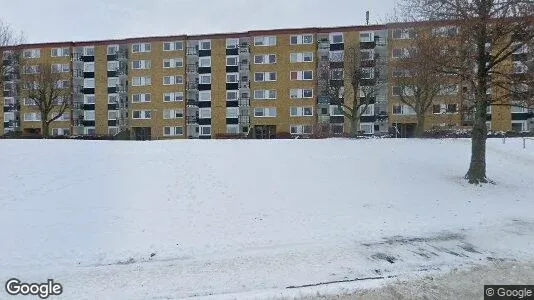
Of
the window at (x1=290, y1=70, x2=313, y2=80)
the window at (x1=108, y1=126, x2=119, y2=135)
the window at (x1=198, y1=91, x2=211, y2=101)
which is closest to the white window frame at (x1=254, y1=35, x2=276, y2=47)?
the window at (x1=290, y1=70, x2=313, y2=80)

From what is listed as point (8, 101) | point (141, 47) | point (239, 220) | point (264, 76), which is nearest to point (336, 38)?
point (264, 76)

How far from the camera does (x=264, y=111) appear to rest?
171 feet

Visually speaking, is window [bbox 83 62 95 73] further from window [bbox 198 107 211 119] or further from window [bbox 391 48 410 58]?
window [bbox 391 48 410 58]

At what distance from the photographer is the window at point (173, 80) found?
54906 mm

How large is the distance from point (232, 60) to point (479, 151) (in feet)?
145

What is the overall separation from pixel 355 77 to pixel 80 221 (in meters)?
22.5

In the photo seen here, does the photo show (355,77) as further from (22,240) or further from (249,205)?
(22,240)

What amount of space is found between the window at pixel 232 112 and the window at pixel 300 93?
8.21 metres

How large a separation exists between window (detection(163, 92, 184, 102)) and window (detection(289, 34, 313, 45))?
18.0m

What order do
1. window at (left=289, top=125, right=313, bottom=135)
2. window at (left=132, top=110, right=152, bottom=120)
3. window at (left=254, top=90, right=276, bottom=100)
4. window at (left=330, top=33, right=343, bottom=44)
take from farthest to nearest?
window at (left=132, top=110, right=152, bottom=120), window at (left=254, top=90, right=276, bottom=100), window at (left=330, top=33, right=343, bottom=44), window at (left=289, top=125, right=313, bottom=135)

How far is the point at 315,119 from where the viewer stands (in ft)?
165

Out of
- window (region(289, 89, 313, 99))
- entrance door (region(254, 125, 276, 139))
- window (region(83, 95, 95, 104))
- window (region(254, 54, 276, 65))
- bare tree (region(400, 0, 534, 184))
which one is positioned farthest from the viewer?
window (region(83, 95, 95, 104))

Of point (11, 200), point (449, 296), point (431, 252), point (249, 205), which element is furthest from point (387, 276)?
point (11, 200)

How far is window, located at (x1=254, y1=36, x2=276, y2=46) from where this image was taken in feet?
172
